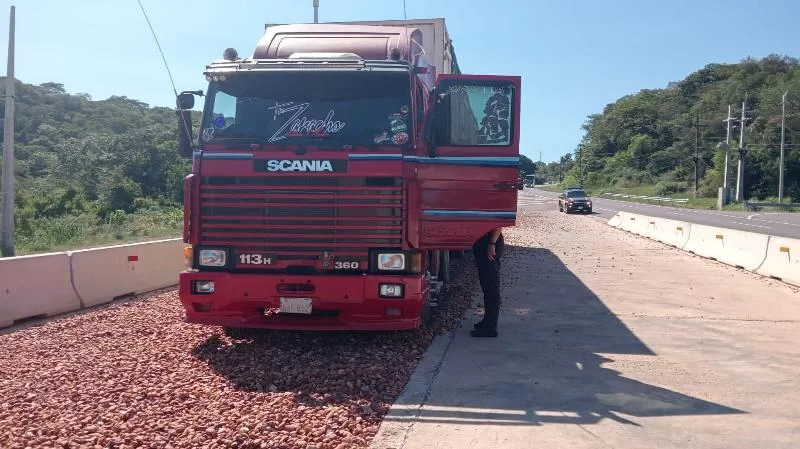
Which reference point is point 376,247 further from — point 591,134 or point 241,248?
point 591,134

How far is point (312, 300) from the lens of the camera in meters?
7.09

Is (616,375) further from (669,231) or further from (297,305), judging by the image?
(669,231)

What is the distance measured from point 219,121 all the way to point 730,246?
13318mm

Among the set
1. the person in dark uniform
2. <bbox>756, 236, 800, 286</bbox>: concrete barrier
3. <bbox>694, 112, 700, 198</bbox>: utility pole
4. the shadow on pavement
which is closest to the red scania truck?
the person in dark uniform

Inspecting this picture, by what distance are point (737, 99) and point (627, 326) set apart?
9118cm

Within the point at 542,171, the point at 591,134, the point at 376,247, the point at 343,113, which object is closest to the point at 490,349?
the point at 376,247

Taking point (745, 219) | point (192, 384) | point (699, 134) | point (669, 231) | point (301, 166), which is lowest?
point (745, 219)

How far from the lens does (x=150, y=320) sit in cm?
926

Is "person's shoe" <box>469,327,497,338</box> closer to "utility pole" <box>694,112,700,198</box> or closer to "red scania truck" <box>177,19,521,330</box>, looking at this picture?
"red scania truck" <box>177,19,521,330</box>

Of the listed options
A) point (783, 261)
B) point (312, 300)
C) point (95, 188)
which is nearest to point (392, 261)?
point (312, 300)

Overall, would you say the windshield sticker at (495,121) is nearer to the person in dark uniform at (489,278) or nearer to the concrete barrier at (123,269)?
the person in dark uniform at (489,278)

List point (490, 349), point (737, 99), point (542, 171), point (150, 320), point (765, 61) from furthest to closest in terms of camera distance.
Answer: point (542, 171) → point (765, 61) → point (737, 99) → point (150, 320) → point (490, 349)

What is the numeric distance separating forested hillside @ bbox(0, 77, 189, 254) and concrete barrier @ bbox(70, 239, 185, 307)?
32.4 ft

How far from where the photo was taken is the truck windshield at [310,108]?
729 cm
